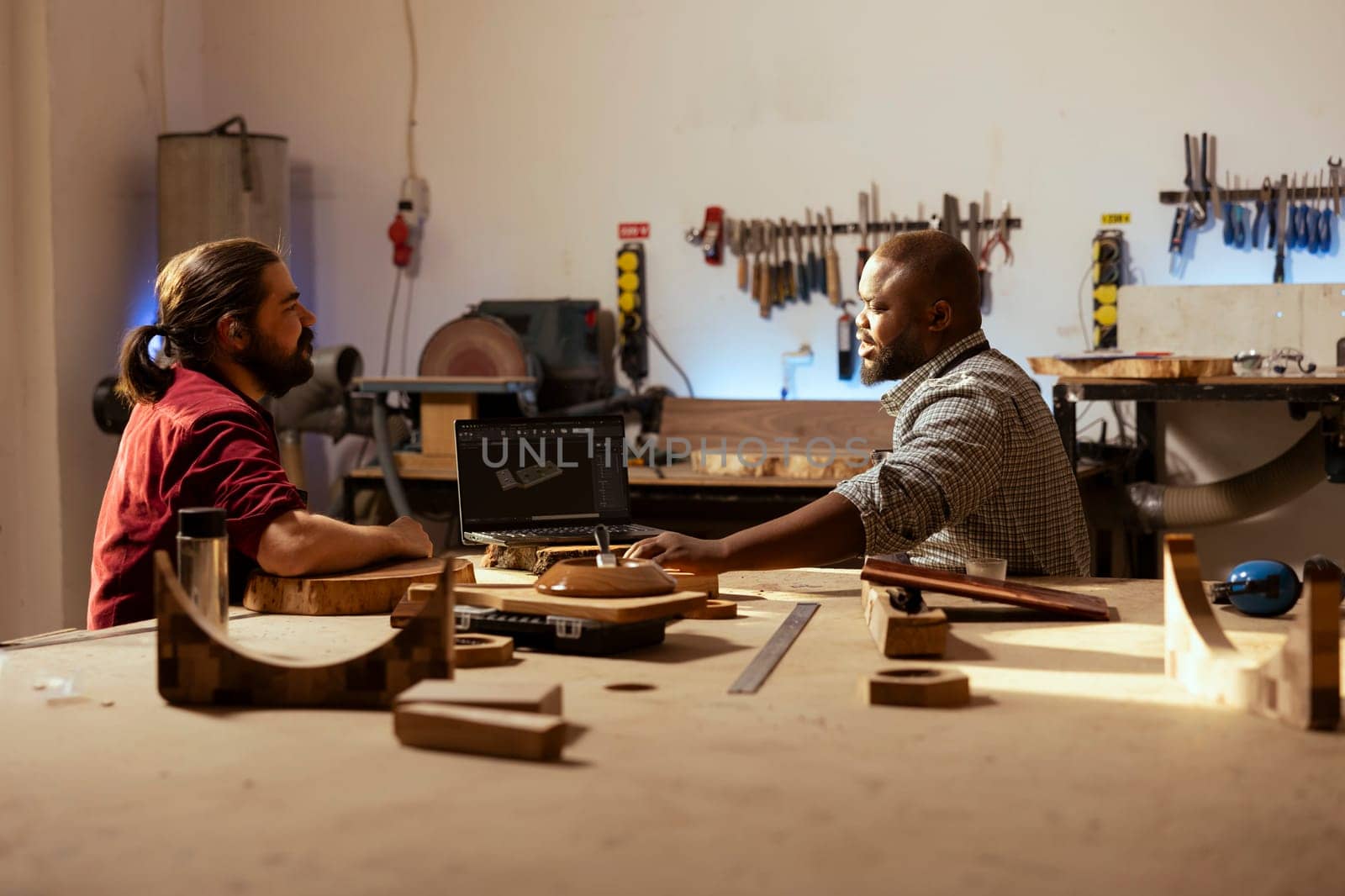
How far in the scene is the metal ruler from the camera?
147 centimetres

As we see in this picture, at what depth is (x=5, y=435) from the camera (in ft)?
15.9

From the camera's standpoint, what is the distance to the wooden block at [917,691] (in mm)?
1385

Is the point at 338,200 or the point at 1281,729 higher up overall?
the point at 338,200

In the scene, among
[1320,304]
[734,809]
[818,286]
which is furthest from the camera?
[818,286]

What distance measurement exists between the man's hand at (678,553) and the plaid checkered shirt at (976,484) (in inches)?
12.9

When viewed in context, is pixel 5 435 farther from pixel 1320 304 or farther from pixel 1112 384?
pixel 1320 304

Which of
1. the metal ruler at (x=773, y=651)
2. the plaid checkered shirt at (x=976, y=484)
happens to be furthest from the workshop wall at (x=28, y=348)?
the metal ruler at (x=773, y=651)

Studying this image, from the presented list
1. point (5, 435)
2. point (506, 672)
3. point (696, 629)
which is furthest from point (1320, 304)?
point (5, 435)

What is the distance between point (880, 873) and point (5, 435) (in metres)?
4.59

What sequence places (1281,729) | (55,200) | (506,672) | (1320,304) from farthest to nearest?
(55,200), (1320,304), (506,672), (1281,729)

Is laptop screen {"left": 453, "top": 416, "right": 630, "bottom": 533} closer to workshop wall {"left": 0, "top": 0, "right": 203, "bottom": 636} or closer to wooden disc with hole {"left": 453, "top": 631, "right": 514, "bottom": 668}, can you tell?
wooden disc with hole {"left": 453, "top": 631, "right": 514, "bottom": 668}

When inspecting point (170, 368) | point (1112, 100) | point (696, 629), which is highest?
point (1112, 100)

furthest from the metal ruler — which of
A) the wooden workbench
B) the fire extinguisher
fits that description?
the fire extinguisher

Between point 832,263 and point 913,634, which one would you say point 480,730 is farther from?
point 832,263
